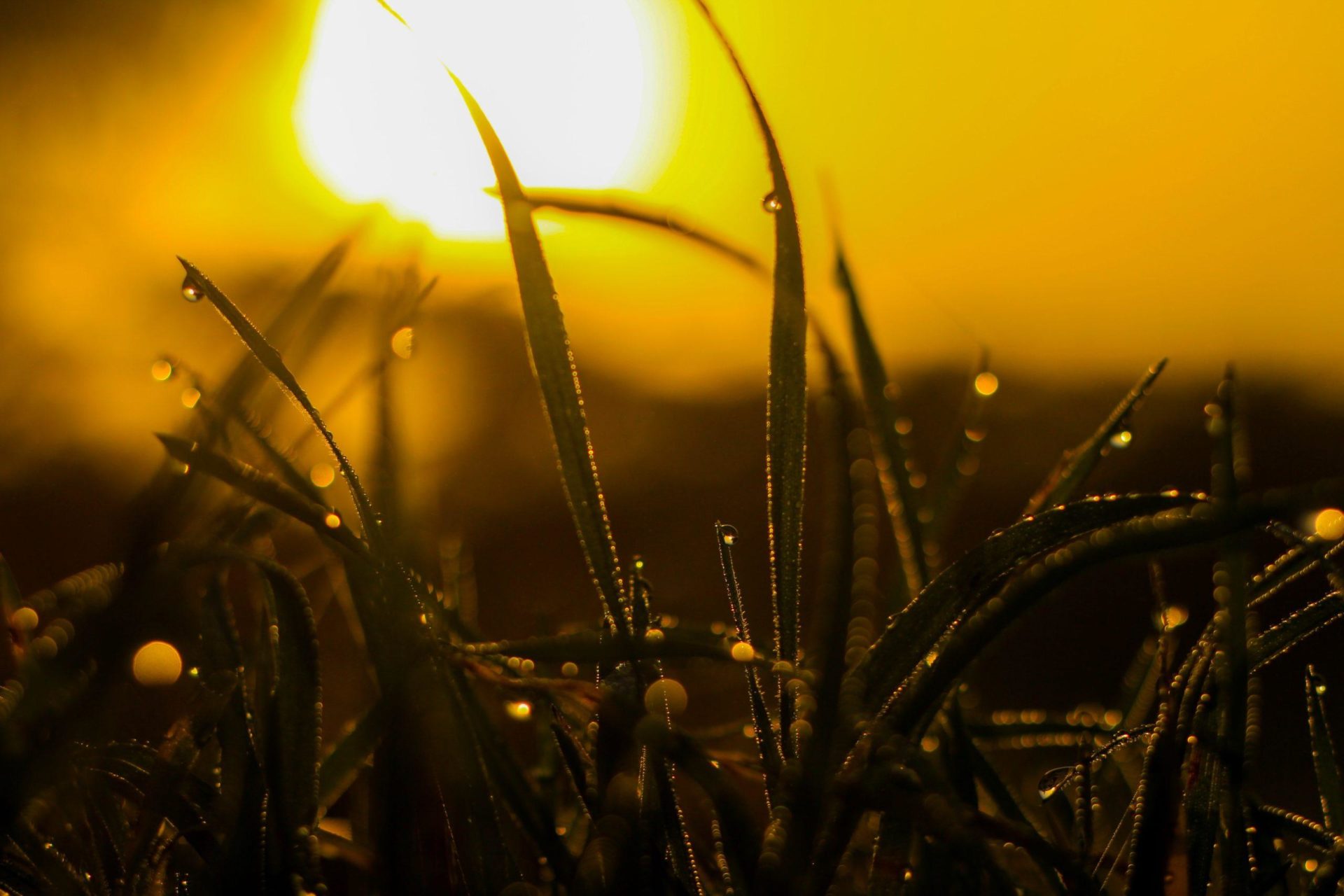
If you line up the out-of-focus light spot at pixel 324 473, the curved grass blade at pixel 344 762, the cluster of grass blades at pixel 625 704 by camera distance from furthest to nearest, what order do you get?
the out-of-focus light spot at pixel 324 473 → the curved grass blade at pixel 344 762 → the cluster of grass blades at pixel 625 704

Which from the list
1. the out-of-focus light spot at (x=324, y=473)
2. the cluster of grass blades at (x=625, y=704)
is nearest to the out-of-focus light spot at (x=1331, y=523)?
the cluster of grass blades at (x=625, y=704)

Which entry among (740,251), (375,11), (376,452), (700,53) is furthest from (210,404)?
(700,53)

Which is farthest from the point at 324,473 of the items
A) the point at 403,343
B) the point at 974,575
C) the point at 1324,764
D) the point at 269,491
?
the point at 1324,764

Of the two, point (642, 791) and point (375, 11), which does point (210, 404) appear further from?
point (375, 11)

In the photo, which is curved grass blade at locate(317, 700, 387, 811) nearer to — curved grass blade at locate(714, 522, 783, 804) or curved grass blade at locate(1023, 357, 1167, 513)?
curved grass blade at locate(714, 522, 783, 804)

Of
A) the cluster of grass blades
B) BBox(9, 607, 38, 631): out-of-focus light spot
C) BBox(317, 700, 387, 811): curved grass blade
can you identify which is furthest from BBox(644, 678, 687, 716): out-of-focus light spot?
BBox(9, 607, 38, 631): out-of-focus light spot

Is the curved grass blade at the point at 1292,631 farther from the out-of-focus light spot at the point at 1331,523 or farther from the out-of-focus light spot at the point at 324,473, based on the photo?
the out-of-focus light spot at the point at 324,473
